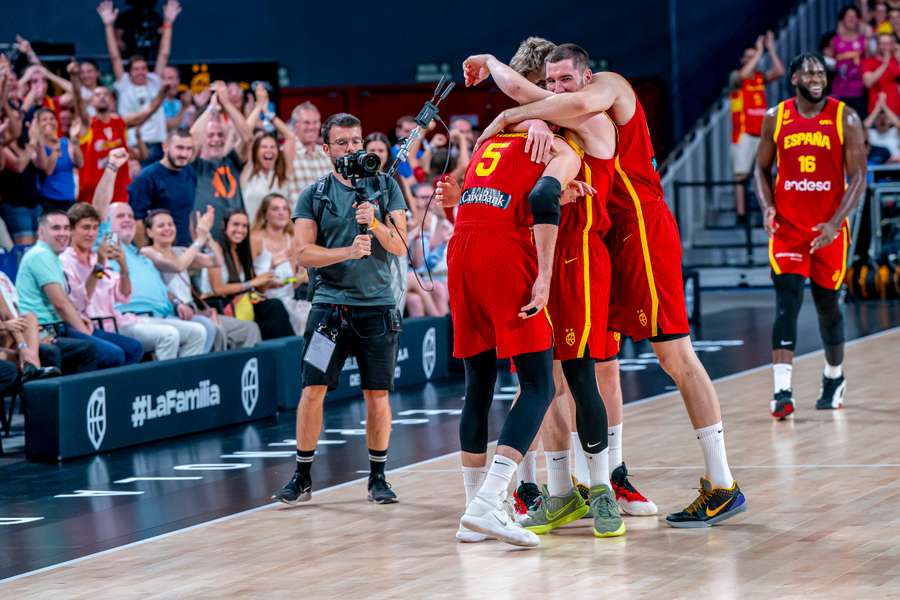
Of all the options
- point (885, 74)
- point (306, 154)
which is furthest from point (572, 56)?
point (885, 74)

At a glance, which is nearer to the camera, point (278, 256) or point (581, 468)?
point (581, 468)

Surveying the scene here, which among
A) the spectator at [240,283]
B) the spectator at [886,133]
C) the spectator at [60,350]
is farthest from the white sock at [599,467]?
the spectator at [886,133]

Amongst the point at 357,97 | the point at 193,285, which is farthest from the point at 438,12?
the point at 193,285

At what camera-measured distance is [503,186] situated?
566 cm

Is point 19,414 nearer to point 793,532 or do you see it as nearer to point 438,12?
point 793,532

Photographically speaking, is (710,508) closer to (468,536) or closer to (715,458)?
(715,458)

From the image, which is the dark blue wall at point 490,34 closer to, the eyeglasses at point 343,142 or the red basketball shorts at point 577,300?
the eyeglasses at point 343,142

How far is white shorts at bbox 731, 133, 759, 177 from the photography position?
18.4 m

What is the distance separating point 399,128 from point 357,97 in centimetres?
623

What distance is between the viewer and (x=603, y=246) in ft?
19.3

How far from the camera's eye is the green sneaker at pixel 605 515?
5.81m

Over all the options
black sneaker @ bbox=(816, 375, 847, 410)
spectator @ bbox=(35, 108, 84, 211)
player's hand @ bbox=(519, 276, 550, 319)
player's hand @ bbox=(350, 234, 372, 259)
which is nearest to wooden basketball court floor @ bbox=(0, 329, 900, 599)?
player's hand @ bbox=(519, 276, 550, 319)

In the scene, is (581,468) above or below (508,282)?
below

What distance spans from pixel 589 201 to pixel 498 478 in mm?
1130
